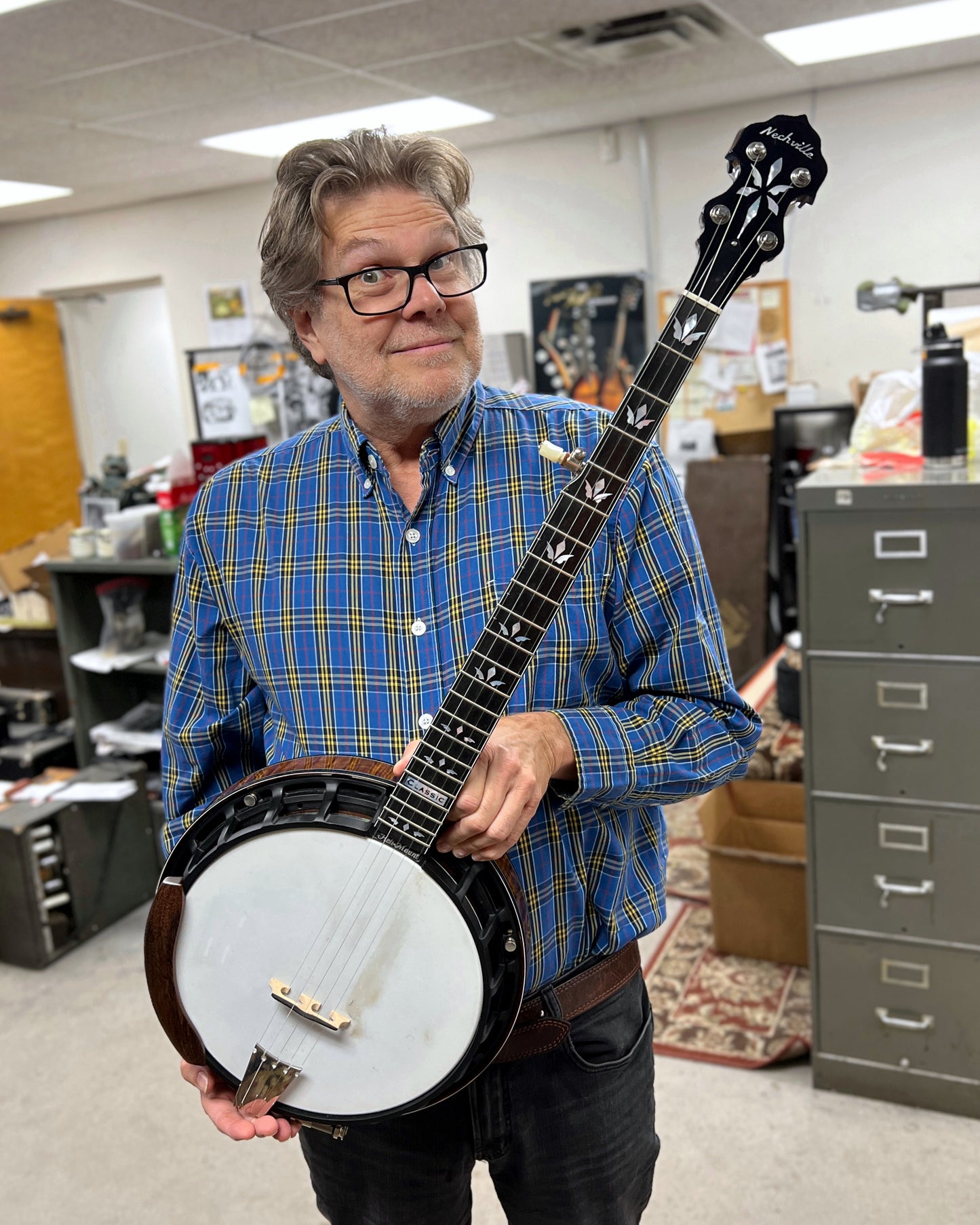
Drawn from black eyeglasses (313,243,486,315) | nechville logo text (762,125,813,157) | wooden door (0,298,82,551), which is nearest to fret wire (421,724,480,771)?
black eyeglasses (313,243,486,315)

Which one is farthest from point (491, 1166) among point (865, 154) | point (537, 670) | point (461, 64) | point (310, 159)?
point (865, 154)

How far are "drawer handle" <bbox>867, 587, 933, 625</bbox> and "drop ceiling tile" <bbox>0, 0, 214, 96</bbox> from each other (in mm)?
2597

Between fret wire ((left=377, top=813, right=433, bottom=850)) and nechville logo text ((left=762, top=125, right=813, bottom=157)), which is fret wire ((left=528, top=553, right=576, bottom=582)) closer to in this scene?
fret wire ((left=377, top=813, right=433, bottom=850))

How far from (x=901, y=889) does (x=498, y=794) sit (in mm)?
1556

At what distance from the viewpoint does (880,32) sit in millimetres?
3926

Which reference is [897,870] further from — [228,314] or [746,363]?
[228,314]

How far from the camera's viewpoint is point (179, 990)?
1023 millimetres

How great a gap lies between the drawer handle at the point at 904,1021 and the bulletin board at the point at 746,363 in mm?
3495

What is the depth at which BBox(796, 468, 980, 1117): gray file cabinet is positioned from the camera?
2.02 meters

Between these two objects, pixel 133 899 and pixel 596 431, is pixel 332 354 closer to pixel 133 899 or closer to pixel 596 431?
pixel 596 431

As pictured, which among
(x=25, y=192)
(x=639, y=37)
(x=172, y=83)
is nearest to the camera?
(x=639, y=37)

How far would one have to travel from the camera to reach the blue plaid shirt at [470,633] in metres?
1.06

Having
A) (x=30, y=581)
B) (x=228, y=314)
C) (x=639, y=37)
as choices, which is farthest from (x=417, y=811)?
(x=228, y=314)

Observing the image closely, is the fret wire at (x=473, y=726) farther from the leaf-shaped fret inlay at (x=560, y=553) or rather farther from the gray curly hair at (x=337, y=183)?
the gray curly hair at (x=337, y=183)
